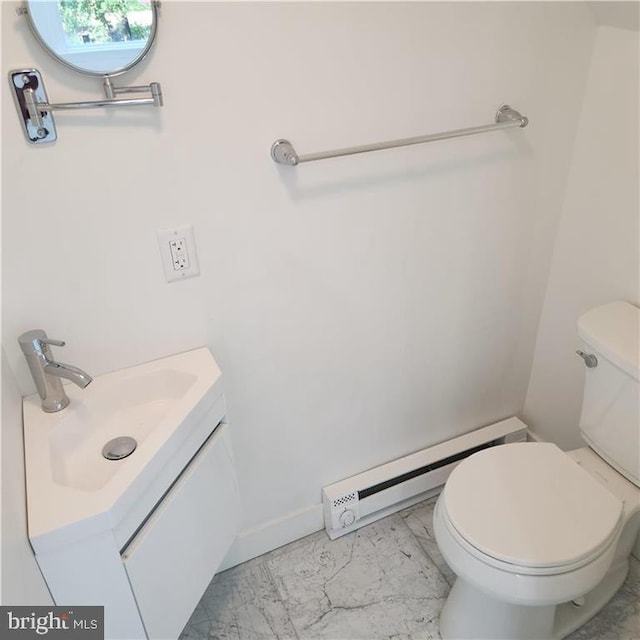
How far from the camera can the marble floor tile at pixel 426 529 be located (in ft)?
5.65

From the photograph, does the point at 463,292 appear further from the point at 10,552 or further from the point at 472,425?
the point at 10,552

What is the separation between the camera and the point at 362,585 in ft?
5.53

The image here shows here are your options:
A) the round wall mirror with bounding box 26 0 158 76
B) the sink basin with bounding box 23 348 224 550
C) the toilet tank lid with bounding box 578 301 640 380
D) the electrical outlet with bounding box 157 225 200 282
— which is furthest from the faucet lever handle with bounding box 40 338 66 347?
the toilet tank lid with bounding box 578 301 640 380

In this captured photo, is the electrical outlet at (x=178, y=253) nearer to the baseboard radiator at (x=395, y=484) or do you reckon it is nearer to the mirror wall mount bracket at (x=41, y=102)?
the mirror wall mount bracket at (x=41, y=102)

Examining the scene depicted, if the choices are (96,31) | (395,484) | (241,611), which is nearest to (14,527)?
(96,31)

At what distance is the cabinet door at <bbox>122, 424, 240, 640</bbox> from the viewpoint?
108cm

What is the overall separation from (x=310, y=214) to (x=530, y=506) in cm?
86

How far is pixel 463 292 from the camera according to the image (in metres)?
1.69

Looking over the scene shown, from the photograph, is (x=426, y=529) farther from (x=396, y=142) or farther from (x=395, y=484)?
(x=396, y=142)

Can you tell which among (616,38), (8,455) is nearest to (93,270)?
(8,455)

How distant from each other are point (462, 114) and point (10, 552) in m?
1.30

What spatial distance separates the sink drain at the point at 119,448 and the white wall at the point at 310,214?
190 millimetres

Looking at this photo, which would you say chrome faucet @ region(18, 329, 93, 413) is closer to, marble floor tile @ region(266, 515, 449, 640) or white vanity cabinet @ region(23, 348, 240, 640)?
white vanity cabinet @ region(23, 348, 240, 640)

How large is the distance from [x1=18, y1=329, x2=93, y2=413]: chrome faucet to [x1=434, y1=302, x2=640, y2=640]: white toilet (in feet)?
2.93
